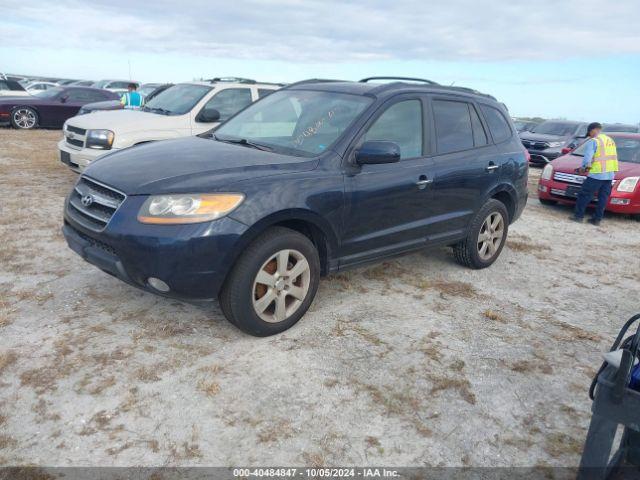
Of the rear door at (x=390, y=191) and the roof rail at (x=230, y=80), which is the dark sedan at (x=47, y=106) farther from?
the rear door at (x=390, y=191)

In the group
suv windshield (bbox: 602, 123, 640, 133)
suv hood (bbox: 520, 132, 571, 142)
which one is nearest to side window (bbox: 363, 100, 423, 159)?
suv hood (bbox: 520, 132, 571, 142)

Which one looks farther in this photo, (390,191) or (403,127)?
(403,127)

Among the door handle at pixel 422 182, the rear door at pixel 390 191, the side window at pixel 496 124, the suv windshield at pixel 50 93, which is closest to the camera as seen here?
the rear door at pixel 390 191

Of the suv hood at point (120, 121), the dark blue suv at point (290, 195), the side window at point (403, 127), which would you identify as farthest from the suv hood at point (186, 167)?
the suv hood at point (120, 121)

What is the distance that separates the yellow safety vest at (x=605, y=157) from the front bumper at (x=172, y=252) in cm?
714

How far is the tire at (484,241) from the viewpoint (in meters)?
5.33

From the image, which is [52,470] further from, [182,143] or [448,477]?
[182,143]

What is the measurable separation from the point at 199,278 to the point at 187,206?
0.46m

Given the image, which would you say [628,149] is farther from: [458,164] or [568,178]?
[458,164]

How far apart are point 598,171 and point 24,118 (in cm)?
1544

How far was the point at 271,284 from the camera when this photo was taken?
143 inches

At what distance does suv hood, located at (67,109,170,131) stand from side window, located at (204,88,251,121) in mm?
876

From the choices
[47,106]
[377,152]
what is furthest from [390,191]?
[47,106]

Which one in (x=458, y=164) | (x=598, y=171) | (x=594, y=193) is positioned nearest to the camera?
(x=458, y=164)
